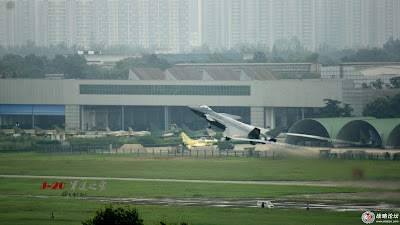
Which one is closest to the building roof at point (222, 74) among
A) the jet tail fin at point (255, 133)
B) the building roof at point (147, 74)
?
the building roof at point (147, 74)

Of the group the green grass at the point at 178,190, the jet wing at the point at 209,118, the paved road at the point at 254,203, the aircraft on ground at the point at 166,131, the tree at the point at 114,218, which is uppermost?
the jet wing at the point at 209,118

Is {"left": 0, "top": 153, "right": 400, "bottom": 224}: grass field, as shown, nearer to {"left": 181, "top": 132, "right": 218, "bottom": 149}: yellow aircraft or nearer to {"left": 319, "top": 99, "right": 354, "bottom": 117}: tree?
{"left": 181, "top": 132, "right": 218, "bottom": 149}: yellow aircraft

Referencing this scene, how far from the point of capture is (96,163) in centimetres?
10206

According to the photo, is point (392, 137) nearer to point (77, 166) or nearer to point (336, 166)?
point (336, 166)

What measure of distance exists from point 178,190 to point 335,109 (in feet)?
208

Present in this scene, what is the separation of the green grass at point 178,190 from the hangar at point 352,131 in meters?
33.5

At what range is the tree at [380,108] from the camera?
131000 millimetres

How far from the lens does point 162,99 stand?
5925 inches

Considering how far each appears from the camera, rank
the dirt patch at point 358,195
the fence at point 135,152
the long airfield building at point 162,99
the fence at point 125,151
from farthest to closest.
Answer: the long airfield building at point 162,99, the fence at point 125,151, the fence at point 135,152, the dirt patch at point 358,195

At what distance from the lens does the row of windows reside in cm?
14614

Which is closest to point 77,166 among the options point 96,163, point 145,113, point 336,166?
A: point 96,163

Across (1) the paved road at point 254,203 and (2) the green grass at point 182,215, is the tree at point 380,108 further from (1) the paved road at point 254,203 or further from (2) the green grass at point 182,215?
(2) the green grass at point 182,215

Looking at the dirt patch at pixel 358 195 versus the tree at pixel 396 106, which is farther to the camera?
the tree at pixel 396 106

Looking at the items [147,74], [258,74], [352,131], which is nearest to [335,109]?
[352,131]
